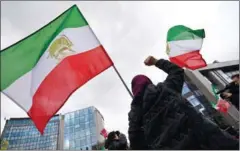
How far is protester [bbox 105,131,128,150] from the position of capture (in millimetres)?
3850

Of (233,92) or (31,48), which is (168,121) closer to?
(31,48)

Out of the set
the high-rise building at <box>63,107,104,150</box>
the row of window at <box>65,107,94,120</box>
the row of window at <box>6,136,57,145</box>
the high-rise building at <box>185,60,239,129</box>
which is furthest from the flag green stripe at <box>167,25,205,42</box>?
the row of window at <box>65,107,94,120</box>

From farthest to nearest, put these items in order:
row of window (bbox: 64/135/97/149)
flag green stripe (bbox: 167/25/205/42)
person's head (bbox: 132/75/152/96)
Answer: row of window (bbox: 64/135/97/149), flag green stripe (bbox: 167/25/205/42), person's head (bbox: 132/75/152/96)

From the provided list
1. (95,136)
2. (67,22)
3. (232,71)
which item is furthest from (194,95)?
(95,136)

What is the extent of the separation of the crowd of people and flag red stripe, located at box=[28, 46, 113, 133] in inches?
72.7

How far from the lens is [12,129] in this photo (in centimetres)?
7556

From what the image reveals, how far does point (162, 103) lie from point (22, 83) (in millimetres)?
2708

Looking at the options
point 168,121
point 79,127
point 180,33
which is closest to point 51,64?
point 168,121

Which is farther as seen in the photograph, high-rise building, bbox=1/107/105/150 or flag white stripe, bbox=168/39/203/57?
high-rise building, bbox=1/107/105/150

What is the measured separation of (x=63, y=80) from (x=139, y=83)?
6.88ft

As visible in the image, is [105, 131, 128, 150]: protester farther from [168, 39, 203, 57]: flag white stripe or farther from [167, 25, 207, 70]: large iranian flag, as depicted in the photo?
[168, 39, 203, 57]: flag white stripe

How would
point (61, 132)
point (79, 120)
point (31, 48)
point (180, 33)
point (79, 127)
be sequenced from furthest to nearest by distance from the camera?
point (61, 132), point (79, 120), point (79, 127), point (180, 33), point (31, 48)

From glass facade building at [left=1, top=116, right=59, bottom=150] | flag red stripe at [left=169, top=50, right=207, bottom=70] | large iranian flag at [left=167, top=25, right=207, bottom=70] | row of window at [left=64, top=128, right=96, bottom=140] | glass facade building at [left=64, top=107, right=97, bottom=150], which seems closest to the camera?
flag red stripe at [left=169, top=50, right=207, bottom=70]

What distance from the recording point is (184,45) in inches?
261
